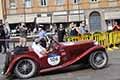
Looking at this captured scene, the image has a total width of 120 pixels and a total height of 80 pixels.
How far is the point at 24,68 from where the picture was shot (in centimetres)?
1379

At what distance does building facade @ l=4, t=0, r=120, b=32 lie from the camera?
60.8 meters

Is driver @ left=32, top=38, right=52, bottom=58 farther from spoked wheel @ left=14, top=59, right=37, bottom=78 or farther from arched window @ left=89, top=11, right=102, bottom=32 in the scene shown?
arched window @ left=89, top=11, right=102, bottom=32

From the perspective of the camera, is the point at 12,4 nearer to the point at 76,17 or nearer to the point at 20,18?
the point at 20,18

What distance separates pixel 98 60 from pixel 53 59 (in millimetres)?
1494

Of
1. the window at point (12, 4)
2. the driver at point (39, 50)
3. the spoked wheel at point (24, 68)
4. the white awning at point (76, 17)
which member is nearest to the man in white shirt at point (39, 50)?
the driver at point (39, 50)

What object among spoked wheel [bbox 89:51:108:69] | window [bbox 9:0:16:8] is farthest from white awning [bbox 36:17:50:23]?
spoked wheel [bbox 89:51:108:69]

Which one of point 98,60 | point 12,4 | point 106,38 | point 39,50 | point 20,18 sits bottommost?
point 20,18

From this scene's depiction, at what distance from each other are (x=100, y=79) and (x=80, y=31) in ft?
52.3

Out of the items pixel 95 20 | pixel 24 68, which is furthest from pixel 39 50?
pixel 95 20

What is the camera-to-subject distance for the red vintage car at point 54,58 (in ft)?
45.1

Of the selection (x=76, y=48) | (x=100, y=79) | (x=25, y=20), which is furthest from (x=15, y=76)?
(x=25, y=20)

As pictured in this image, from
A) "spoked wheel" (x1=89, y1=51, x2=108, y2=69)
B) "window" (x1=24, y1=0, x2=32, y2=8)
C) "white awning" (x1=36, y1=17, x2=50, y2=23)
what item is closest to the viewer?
"spoked wheel" (x1=89, y1=51, x2=108, y2=69)

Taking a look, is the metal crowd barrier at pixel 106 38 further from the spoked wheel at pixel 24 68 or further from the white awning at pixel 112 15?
the white awning at pixel 112 15

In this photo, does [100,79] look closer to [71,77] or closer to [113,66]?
[71,77]
